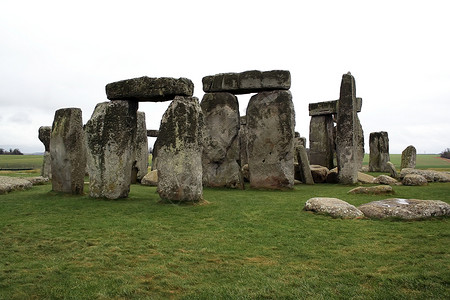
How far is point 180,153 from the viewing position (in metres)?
8.03

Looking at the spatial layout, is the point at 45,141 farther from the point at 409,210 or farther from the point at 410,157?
the point at 410,157

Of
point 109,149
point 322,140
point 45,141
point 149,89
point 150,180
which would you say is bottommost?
point 150,180

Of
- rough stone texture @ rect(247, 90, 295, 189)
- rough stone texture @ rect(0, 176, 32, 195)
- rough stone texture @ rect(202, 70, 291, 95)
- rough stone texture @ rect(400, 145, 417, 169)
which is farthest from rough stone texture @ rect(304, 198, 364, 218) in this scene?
rough stone texture @ rect(400, 145, 417, 169)

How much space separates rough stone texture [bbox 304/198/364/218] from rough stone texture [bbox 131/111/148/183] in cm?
856

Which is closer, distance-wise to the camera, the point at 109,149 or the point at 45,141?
the point at 109,149

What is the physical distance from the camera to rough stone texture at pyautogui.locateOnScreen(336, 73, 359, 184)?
13.3 meters

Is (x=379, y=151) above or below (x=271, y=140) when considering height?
below

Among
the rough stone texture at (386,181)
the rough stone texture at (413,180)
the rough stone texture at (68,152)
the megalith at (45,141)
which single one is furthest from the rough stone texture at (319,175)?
the megalith at (45,141)

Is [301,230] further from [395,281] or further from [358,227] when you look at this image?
[395,281]

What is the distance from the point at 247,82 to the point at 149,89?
184 inches

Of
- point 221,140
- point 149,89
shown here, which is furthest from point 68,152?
point 221,140

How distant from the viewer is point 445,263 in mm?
3912

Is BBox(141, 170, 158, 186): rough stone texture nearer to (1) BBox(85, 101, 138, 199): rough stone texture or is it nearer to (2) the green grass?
(1) BBox(85, 101, 138, 199): rough stone texture

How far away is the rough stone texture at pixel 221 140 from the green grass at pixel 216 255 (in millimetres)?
5265
